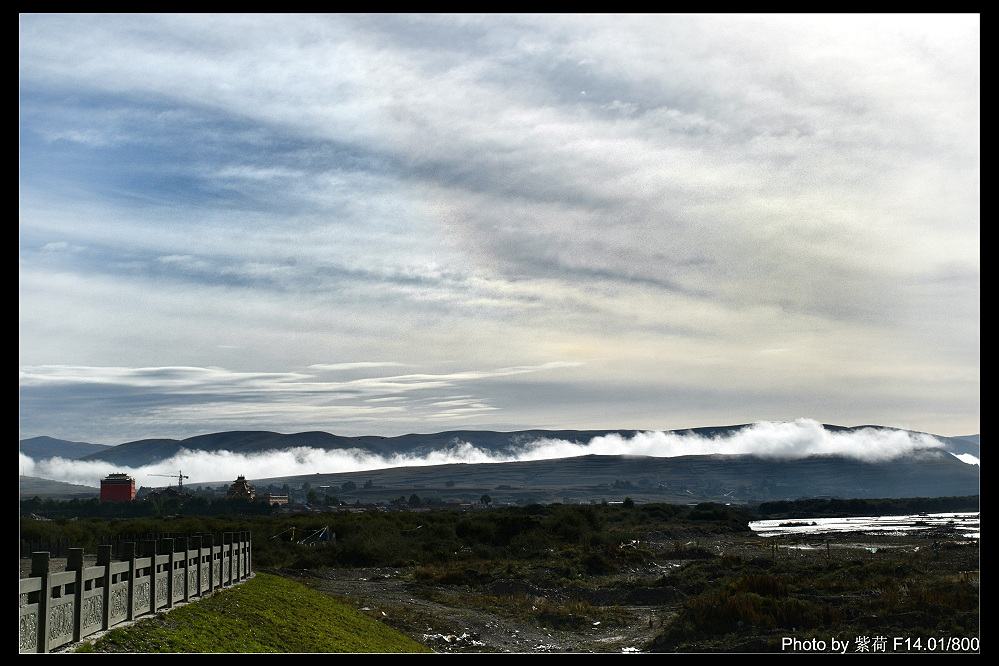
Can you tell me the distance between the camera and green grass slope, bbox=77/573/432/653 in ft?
50.5

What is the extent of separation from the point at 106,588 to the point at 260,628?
627 cm

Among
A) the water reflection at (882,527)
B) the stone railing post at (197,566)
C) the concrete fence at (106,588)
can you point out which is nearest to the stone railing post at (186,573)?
the concrete fence at (106,588)

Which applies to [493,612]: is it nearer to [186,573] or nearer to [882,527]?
[186,573]

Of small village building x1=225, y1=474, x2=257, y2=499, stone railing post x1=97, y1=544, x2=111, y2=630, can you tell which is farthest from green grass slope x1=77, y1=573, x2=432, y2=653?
small village building x1=225, y1=474, x2=257, y2=499

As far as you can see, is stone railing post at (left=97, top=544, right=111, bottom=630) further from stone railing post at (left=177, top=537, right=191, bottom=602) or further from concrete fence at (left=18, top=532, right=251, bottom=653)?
stone railing post at (left=177, top=537, right=191, bottom=602)

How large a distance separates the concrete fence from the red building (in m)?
193

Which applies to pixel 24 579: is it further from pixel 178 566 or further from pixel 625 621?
pixel 625 621

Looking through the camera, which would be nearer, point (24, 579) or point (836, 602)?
point (24, 579)

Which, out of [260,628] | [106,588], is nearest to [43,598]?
[106,588]

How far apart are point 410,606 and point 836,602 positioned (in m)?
18.5

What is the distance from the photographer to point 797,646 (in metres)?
24.9

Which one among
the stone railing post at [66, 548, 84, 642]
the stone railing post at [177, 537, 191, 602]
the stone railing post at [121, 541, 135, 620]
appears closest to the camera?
the stone railing post at [66, 548, 84, 642]

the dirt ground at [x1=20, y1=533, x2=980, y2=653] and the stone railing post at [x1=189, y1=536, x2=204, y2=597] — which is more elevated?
the stone railing post at [x1=189, y1=536, x2=204, y2=597]
